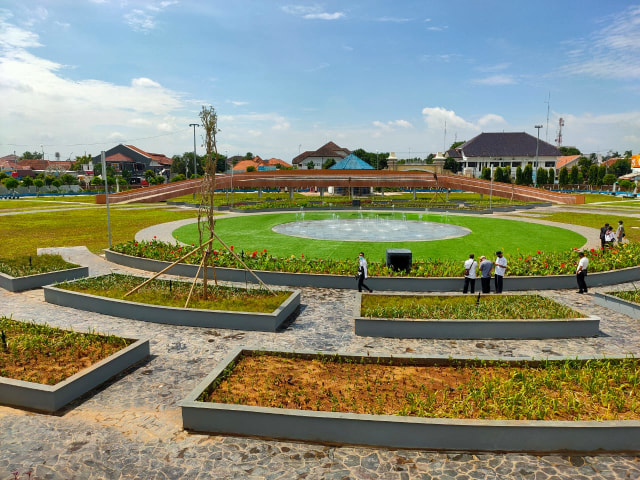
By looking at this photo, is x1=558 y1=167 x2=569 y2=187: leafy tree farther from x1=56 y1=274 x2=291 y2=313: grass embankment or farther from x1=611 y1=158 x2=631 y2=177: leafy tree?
x1=56 y1=274 x2=291 y2=313: grass embankment

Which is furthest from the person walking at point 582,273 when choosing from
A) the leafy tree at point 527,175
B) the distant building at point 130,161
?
the distant building at point 130,161

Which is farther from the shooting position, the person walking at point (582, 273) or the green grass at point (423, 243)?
the green grass at point (423, 243)

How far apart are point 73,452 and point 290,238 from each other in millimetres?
22698

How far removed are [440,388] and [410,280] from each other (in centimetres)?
815

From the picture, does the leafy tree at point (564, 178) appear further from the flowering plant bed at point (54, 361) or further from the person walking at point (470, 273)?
the flowering plant bed at point (54, 361)

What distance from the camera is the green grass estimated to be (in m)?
24.2

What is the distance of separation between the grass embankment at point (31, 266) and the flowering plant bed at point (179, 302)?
2994 millimetres

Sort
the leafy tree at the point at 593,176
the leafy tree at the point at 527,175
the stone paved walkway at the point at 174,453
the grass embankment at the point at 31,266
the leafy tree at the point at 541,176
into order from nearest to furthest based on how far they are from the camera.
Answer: the stone paved walkway at the point at 174,453 → the grass embankment at the point at 31,266 → the leafy tree at the point at 527,175 → the leafy tree at the point at 541,176 → the leafy tree at the point at 593,176

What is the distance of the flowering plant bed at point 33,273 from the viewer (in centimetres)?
1678

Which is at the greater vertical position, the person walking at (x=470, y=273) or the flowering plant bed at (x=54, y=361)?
the person walking at (x=470, y=273)

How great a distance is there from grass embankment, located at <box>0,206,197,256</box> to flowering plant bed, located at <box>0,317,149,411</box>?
15.4 meters

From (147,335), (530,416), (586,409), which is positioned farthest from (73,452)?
(586,409)

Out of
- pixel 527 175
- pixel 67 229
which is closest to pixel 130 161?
pixel 67 229

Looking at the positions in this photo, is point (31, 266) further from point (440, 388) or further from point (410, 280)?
point (440, 388)
